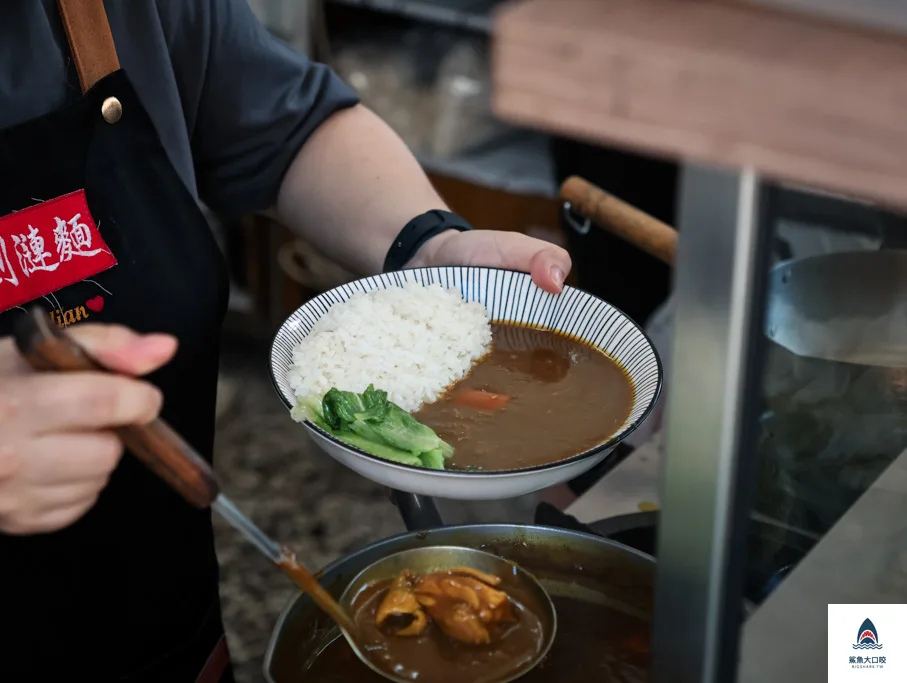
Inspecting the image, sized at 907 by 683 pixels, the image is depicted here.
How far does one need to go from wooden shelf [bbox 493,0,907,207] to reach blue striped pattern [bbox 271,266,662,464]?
2.53 feet

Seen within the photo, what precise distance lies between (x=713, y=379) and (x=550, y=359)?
0.80 meters

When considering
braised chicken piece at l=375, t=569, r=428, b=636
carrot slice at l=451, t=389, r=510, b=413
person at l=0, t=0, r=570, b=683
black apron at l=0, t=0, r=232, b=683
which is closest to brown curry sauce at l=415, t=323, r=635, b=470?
carrot slice at l=451, t=389, r=510, b=413

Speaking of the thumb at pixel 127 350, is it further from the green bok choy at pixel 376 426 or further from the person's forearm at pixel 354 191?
the person's forearm at pixel 354 191

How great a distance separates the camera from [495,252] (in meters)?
1.51

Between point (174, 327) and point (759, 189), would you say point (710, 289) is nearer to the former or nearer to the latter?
point (759, 189)

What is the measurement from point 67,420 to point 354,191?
0.86 metres

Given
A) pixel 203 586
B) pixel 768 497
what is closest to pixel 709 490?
pixel 768 497

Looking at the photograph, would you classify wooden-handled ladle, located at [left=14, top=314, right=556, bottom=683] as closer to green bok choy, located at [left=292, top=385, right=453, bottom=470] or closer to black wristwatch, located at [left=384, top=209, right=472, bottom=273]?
green bok choy, located at [left=292, top=385, right=453, bottom=470]

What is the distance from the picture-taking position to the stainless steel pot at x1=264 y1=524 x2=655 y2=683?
38.1 inches

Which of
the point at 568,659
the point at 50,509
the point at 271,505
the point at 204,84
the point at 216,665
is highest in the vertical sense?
the point at 204,84

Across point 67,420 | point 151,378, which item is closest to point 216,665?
point 151,378

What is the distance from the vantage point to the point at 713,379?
1.91 feet

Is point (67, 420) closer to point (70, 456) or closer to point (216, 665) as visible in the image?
point (70, 456)

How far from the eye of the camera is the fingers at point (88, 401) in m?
0.79
